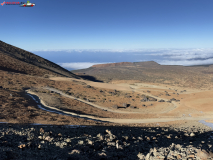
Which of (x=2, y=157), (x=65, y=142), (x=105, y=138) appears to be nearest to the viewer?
(x=2, y=157)

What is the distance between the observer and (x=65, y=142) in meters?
6.15

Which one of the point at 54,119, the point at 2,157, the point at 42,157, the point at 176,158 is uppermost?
the point at 2,157

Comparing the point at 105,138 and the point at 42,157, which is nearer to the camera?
the point at 42,157

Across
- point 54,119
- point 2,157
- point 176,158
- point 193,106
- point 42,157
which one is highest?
point 2,157

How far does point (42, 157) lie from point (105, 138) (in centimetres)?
320

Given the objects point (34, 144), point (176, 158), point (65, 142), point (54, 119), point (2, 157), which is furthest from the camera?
point (54, 119)

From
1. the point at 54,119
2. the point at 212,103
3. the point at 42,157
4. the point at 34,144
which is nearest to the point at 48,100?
the point at 54,119

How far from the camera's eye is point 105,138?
7105 mm

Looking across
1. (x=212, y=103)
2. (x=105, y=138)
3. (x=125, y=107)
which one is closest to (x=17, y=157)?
(x=105, y=138)

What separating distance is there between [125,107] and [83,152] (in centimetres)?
Answer: 1579

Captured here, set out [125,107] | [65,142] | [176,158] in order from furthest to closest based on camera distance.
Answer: [125,107]
[65,142]
[176,158]

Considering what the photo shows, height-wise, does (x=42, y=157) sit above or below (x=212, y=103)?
above

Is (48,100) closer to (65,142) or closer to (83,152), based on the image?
(65,142)

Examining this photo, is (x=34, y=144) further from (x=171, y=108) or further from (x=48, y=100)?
(x=171, y=108)
